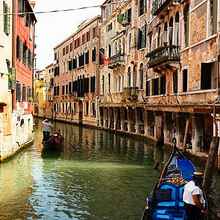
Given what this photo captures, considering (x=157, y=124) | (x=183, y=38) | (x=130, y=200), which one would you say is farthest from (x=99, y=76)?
(x=130, y=200)

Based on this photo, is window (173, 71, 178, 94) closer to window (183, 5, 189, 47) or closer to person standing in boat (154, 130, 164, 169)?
window (183, 5, 189, 47)

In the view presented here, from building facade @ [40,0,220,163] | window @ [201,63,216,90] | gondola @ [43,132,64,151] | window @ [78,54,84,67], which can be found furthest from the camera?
window @ [78,54,84,67]

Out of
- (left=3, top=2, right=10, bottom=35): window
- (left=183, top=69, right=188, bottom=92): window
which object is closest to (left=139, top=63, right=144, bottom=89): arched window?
(left=183, top=69, right=188, bottom=92): window

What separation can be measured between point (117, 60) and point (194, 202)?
3044 centimetres

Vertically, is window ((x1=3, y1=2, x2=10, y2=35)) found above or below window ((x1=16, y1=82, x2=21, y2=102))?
above

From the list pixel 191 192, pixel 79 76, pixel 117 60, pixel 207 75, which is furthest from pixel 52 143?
pixel 79 76

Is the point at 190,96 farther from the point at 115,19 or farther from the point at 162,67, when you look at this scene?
the point at 115,19

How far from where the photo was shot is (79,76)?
53.2 metres

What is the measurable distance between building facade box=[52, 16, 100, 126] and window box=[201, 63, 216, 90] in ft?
92.8

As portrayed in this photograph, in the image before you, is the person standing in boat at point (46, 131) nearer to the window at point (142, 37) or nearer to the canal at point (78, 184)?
the canal at point (78, 184)

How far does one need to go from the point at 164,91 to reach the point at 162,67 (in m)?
1.63

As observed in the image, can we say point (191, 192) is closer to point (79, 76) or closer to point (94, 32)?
point (94, 32)

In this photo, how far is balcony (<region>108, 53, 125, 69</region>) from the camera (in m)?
38.0

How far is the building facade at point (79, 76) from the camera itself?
157 ft
